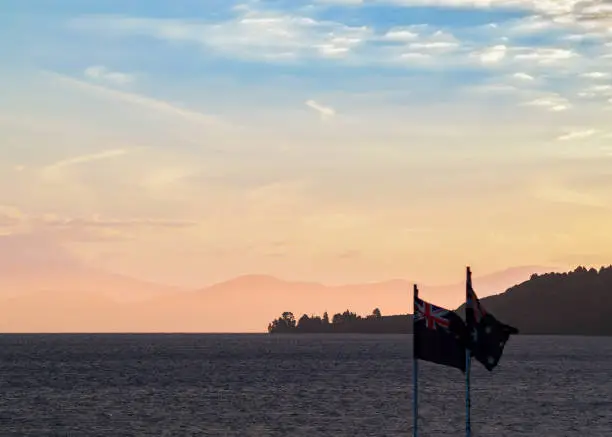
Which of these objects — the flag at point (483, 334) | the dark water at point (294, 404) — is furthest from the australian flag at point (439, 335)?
the dark water at point (294, 404)

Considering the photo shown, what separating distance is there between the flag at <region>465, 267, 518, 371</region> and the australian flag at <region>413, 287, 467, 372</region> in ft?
2.83

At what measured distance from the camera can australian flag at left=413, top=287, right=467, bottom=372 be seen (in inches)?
1633

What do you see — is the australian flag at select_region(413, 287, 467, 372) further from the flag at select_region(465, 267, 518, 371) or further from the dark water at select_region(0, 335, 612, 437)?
the dark water at select_region(0, 335, 612, 437)

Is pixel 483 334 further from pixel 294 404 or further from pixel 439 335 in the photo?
pixel 294 404

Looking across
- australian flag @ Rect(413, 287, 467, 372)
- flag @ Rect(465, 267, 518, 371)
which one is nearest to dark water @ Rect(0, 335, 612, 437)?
australian flag @ Rect(413, 287, 467, 372)

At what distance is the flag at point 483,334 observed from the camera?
39844 millimetres

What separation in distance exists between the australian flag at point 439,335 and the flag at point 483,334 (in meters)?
0.86

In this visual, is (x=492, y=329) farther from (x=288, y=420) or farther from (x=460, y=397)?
(x=460, y=397)

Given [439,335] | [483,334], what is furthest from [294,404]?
[483,334]

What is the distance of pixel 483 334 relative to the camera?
40094 millimetres

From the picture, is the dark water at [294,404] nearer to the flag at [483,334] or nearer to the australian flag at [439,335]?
the australian flag at [439,335]

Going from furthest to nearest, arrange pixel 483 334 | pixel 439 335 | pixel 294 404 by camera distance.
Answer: pixel 294 404 → pixel 439 335 → pixel 483 334

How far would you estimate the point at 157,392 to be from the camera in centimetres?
12662

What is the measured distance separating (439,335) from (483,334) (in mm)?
2438
